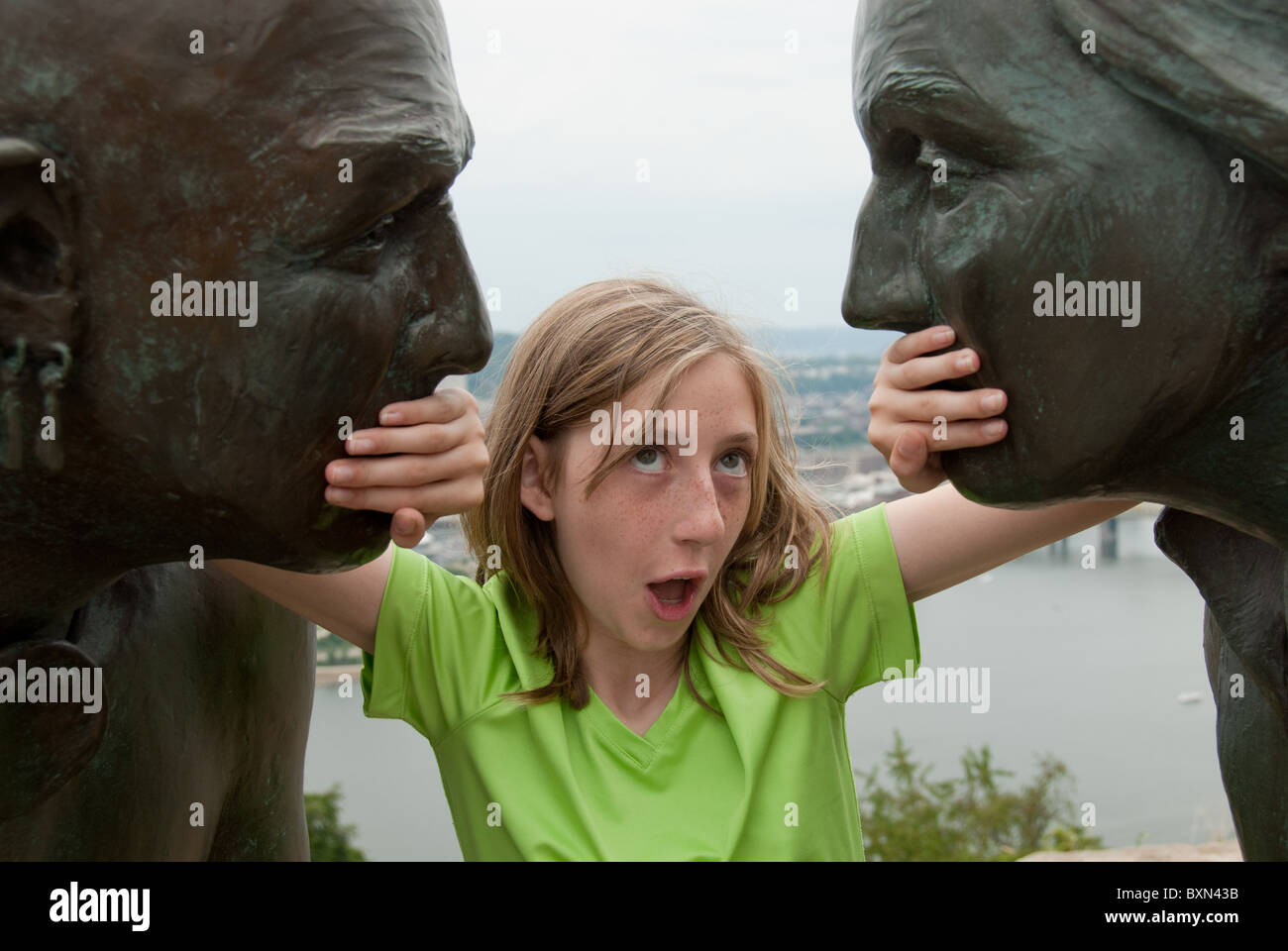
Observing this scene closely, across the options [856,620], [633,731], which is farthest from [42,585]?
[856,620]

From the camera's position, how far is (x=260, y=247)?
2225mm

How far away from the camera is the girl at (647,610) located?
10.8 feet

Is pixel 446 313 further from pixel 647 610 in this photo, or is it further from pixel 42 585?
pixel 647 610

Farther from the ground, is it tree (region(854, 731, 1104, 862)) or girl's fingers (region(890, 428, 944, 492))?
girl's fingers (region(890, 428, 944, 492))

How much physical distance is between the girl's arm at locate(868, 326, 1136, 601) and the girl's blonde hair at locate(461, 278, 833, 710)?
27 cm

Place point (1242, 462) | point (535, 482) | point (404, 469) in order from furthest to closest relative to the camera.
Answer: point (535, 482), point (404, 469), point (1242, 462)

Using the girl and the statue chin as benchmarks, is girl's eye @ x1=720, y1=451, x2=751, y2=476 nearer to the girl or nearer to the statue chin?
the girl

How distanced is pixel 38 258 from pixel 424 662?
56.9 inches

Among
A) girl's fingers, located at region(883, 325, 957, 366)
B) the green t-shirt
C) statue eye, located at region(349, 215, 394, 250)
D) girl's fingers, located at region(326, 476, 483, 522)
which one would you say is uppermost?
statue eye, located at region(349, 215, 394, 250)

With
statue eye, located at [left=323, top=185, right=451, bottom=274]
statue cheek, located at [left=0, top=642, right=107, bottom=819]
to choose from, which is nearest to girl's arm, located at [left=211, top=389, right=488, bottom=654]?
statue eye, located at [left=323, top=185, right=451, bottom=274]

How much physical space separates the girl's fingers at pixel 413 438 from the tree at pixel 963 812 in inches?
234

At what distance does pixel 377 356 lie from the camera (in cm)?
235

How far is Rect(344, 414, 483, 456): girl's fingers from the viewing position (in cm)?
239
